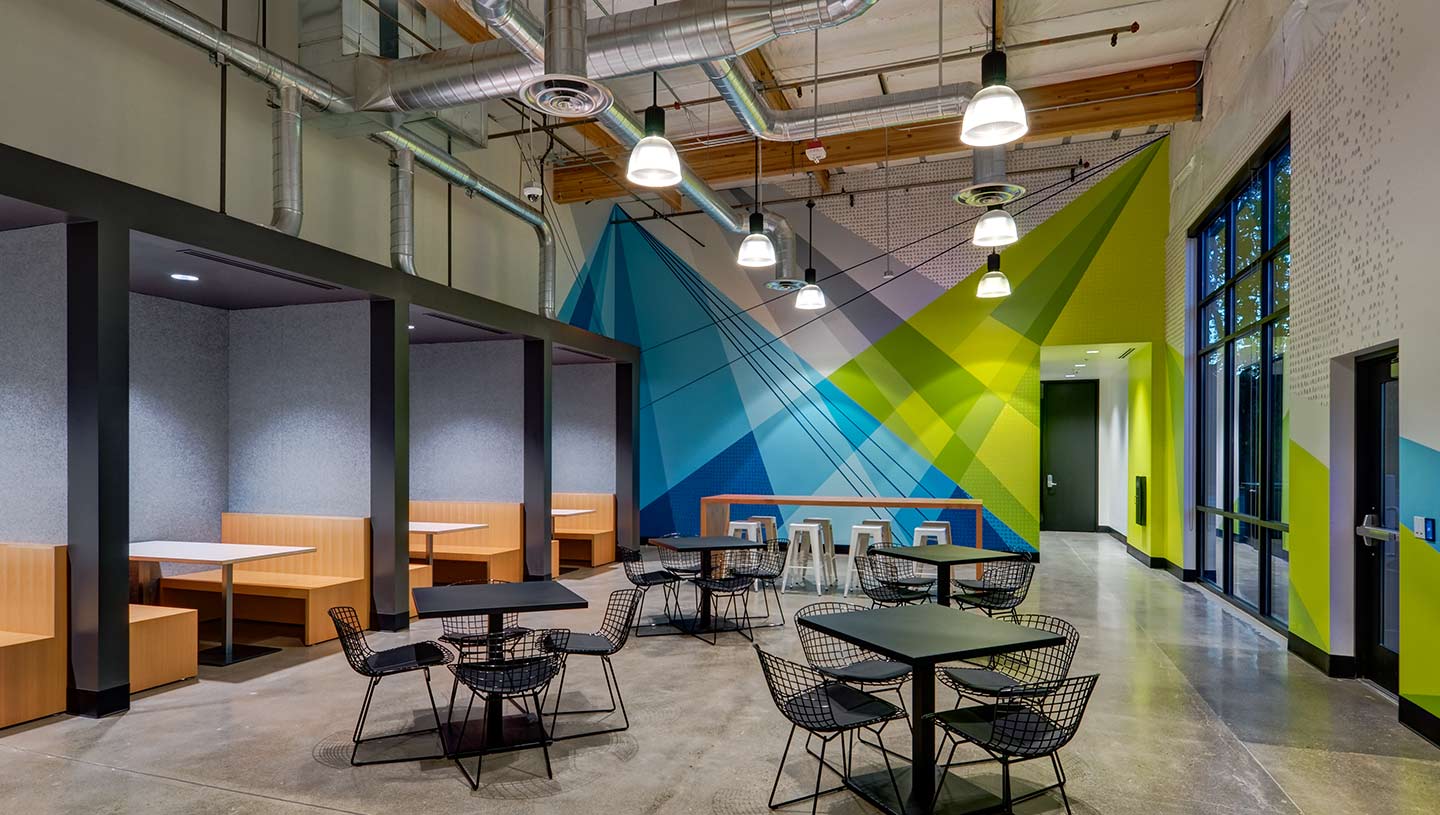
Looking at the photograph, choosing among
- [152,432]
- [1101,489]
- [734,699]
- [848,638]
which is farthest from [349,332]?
[1101,489]

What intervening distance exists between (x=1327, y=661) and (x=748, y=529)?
572 cm

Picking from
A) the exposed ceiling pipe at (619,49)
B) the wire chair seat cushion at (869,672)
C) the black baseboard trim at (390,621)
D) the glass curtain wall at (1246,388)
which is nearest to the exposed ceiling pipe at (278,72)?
the exposed ceiling pipe at (619,49)

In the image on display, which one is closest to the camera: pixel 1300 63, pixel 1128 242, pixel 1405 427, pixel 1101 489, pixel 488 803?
pixel 488 803

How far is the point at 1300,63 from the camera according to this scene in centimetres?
Answer: 620

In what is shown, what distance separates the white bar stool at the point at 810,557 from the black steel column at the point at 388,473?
3.98 meters

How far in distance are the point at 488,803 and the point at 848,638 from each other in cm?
172

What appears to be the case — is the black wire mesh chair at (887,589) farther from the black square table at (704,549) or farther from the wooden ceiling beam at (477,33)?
the wooden ceiling beam at (477,33)

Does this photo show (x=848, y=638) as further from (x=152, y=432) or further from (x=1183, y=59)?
(x=1183, y=59)

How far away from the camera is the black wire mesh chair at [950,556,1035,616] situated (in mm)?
5969

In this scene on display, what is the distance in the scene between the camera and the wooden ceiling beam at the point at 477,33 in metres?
6.93

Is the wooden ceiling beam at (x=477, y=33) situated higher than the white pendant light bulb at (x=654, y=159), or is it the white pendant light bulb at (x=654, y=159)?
the wooden ceiling beam at (x=477, y=33)

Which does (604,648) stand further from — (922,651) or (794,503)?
(794,503)

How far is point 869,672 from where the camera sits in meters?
3.90

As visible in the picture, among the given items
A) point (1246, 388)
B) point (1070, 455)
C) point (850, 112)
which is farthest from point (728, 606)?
point (1070, 455)
